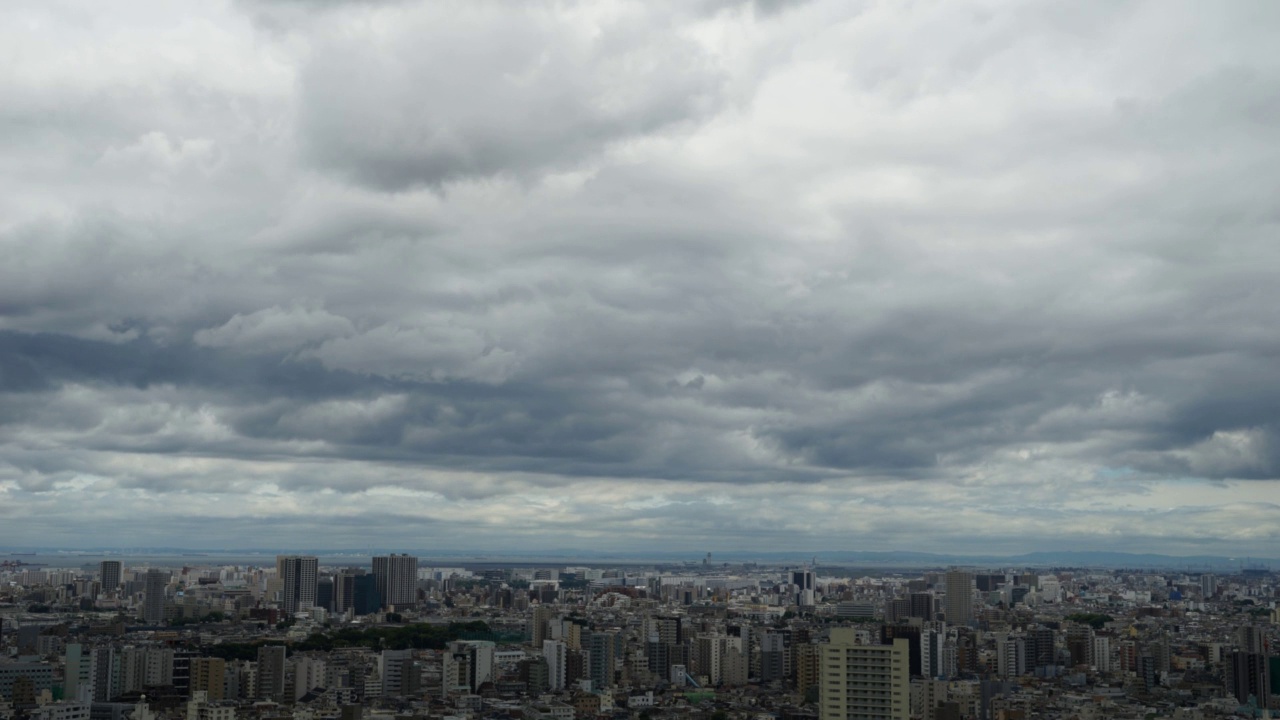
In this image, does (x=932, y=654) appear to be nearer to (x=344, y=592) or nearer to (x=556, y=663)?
(x=556, y=663)

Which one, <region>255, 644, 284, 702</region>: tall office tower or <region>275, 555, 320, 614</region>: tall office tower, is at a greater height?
<region>275, 555, 320, 614</region>: tall office tower

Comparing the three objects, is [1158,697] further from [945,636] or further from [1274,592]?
[1274,592]

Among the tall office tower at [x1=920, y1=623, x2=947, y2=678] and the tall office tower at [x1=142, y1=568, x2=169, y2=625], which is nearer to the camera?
the tall office tower at [x1=920, y1=623, x2=947, y2=678]

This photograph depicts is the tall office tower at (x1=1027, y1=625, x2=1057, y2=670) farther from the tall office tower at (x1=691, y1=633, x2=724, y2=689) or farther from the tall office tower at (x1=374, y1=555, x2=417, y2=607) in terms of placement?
the tall office tower at (x1=374, y1=555, x2=417, y2=607)

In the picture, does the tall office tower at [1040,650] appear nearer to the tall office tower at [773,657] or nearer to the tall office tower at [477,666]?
the tall office tower at [773,657]

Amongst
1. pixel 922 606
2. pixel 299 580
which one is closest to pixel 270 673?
pixel 922 606

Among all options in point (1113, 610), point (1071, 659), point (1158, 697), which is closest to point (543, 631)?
point (1071, 659)

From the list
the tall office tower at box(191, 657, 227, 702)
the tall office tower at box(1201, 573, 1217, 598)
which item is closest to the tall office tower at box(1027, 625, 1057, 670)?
the tall office tower at box(191, 657, 227, 702)

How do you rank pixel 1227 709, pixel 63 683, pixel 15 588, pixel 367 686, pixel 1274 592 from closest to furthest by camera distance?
pixel 1227 709, pixel 63 683, pixel 367 686, pixel 15 588, pixel 1274 592
